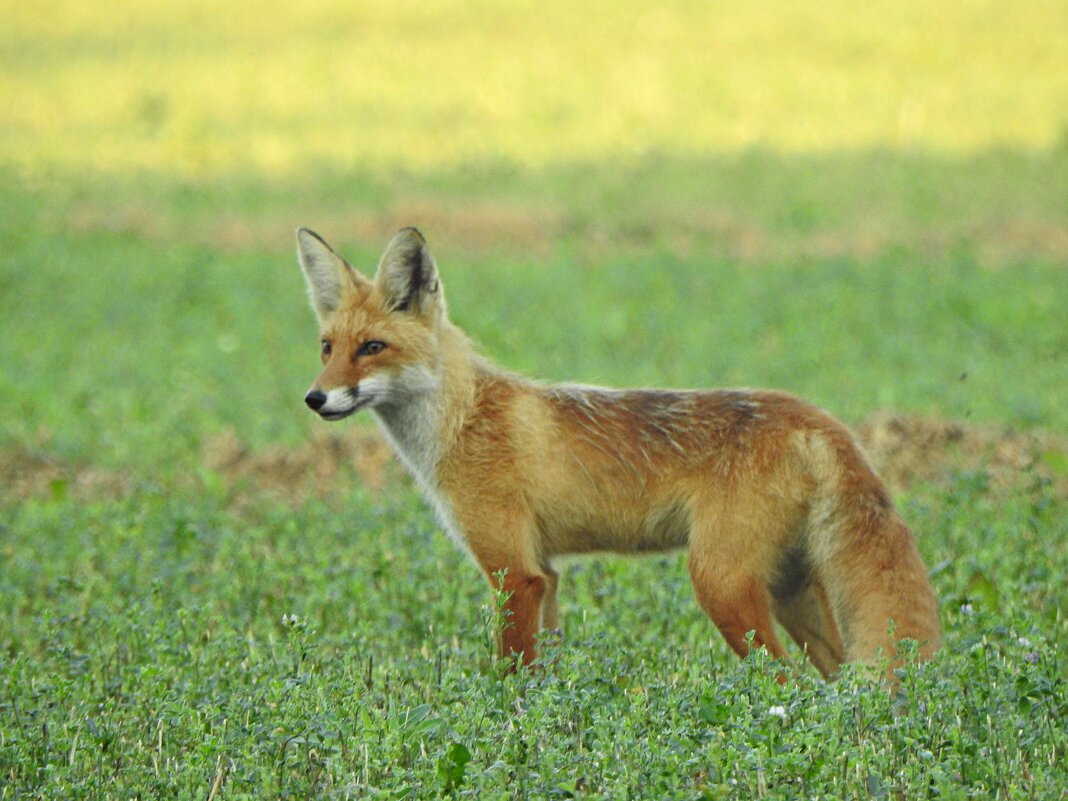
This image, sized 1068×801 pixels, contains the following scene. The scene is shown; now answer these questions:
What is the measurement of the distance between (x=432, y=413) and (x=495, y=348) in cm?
811

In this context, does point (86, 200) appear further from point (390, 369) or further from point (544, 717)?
point (544, 717)

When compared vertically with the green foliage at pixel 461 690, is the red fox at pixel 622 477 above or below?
above

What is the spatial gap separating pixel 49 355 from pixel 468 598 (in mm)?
9459

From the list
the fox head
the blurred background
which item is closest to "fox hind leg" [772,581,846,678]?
the fox head

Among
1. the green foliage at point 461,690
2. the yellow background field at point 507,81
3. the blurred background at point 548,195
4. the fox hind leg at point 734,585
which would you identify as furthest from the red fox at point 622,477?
the yellow background field at point 507,81

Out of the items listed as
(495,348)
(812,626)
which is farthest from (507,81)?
(812,626)

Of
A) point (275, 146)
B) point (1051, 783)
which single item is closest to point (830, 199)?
point (275, 146)

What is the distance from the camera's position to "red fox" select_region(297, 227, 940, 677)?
6.22 metres

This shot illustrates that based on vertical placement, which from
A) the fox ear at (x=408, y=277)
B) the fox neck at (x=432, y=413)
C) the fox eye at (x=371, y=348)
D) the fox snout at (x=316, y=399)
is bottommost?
the fox neck at (x=432, y=413)

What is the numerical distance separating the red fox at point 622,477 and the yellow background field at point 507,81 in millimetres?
19592

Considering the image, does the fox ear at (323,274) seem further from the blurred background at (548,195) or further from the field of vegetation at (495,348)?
the blurred background at (548,195)

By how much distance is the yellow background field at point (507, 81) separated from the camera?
27797 mm

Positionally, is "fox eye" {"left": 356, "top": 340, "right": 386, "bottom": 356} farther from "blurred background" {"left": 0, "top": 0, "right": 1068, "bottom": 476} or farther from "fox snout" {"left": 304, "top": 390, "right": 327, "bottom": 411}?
"blurred background" {"left": 0, "top": 0, "right": 1068, "bottom": 476}

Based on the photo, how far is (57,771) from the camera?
17.3 feet
